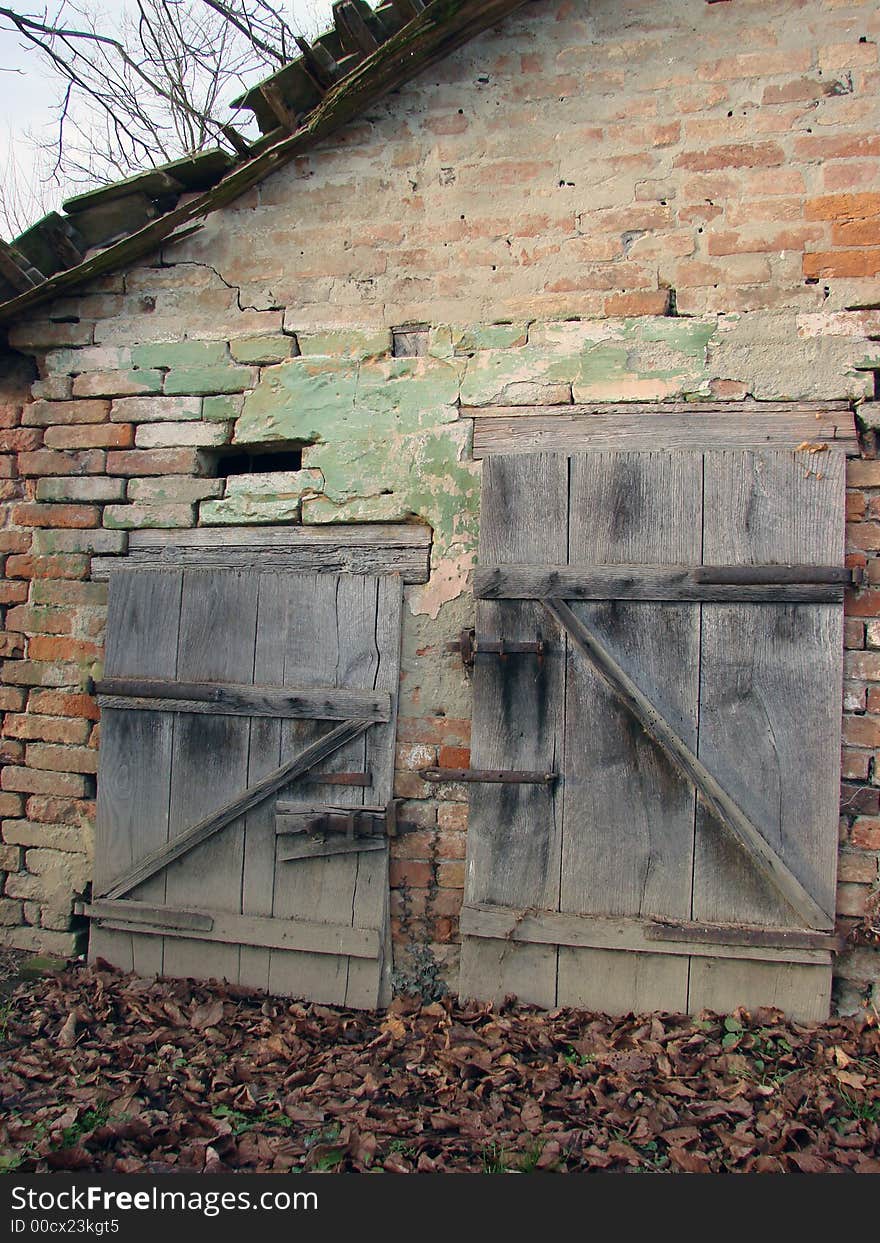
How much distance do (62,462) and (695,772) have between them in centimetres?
292

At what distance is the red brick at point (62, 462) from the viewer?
3656 millimetres

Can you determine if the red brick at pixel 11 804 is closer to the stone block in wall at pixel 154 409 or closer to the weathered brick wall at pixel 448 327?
the weathered brick wall at pixel 448 327

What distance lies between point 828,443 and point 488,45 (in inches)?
81.8

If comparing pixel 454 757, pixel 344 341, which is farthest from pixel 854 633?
pixel 344 341

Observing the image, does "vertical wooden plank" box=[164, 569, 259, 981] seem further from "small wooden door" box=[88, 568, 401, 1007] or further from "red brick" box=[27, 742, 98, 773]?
"red brick" box=[27, 742, 98, 773]

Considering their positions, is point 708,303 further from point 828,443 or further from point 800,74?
point 800,74

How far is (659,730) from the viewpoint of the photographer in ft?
9.71

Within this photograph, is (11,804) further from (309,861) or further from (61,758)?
(309,861)

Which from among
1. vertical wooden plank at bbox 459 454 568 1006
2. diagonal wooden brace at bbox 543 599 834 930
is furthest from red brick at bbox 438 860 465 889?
diagonal wooden brace at bbox 543 599 834 930

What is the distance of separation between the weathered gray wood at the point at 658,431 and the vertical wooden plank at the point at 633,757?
0.10 metres

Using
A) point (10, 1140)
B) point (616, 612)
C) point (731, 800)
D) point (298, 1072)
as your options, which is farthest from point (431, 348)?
point (10, 1140)

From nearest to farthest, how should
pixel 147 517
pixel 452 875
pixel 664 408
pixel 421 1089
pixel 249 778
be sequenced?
pixel 421 1089, pixel 664 408, pixel 452 875, pixel 249 778, pixel 147 517

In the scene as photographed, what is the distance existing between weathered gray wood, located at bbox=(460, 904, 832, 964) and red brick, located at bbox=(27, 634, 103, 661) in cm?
192

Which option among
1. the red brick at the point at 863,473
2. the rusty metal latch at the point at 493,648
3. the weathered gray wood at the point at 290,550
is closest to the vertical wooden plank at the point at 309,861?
the weathered gray wood at the point at 290,550
